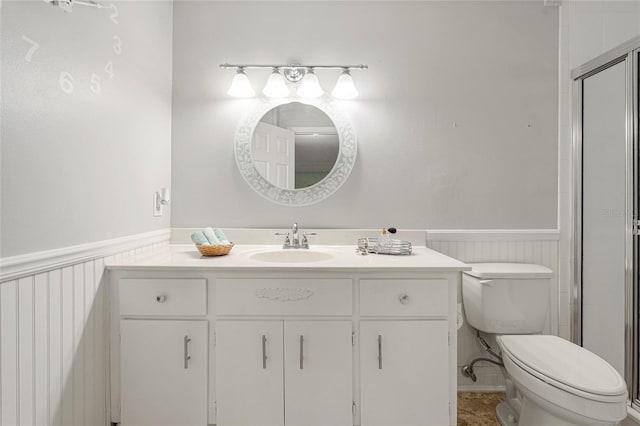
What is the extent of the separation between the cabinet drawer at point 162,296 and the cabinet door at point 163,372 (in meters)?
0.05

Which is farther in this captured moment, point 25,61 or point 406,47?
point 406,47

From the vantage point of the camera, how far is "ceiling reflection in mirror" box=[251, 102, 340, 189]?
6.42ft

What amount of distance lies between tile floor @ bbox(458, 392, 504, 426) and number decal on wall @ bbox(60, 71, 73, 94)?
7.39ft

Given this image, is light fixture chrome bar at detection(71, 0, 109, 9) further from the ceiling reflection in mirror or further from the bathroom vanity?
the bathroom vanity

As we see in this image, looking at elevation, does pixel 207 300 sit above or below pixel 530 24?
below

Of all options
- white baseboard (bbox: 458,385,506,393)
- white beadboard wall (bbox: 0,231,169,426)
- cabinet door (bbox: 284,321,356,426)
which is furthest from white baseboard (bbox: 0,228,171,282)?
white baseboard (bbox: 458,385,506,393)

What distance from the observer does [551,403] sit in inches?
48.3

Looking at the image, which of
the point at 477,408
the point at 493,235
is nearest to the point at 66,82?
the point at 493,235

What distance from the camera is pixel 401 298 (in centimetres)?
139

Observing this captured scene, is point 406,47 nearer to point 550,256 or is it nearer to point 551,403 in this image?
point 550,256

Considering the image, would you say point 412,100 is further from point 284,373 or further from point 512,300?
point 284,373

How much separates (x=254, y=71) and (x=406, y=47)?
0.93m

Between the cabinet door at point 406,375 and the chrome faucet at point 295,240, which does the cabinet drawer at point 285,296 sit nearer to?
the cabinet door at point 406,375

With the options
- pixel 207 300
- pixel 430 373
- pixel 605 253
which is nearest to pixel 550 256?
pixel 605 253
